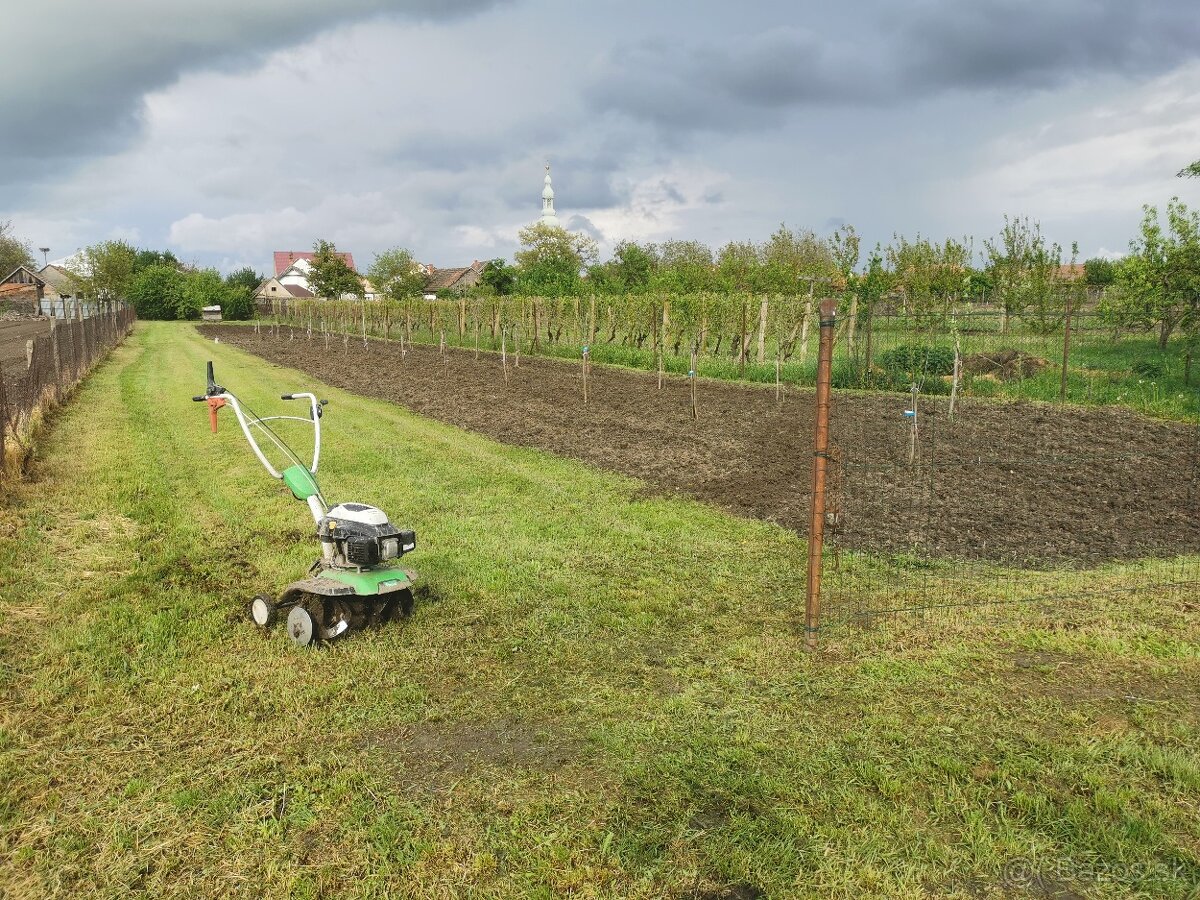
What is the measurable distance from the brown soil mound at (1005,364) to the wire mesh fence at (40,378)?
16671 millimetres

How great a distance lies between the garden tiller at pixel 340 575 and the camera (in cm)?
469

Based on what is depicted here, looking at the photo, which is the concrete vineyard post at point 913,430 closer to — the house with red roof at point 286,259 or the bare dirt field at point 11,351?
the bare dirt field at point 11,351

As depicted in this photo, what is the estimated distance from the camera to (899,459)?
32.3ft

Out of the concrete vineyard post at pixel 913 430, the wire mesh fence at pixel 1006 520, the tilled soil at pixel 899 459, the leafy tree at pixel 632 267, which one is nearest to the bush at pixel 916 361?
the tilled soil at pixel 899 459

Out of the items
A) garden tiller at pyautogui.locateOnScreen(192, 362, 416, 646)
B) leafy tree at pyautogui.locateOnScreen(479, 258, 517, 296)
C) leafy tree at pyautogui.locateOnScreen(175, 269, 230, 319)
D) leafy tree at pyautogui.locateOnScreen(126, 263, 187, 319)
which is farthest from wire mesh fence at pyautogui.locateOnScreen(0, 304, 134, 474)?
leafy tree at pyautogui.locateOnScreen(126, 263, 187, 319)

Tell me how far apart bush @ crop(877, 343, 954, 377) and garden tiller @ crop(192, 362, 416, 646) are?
1384 centimetres

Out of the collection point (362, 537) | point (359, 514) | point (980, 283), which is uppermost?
point (980, 283)

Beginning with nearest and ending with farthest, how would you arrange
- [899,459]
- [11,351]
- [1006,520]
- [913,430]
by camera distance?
[1006,520] < [913,430] < [899,459] < [11,351]

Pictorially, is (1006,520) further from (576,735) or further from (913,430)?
(576,735)

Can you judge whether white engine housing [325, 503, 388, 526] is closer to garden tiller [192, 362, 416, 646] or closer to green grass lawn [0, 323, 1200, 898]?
garden tiller [192, 362, 416, 646]

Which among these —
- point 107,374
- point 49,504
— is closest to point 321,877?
point 49,504

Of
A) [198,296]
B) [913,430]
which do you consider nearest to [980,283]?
[913,430]

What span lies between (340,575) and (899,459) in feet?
24.4

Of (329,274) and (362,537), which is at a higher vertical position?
(329,274)
